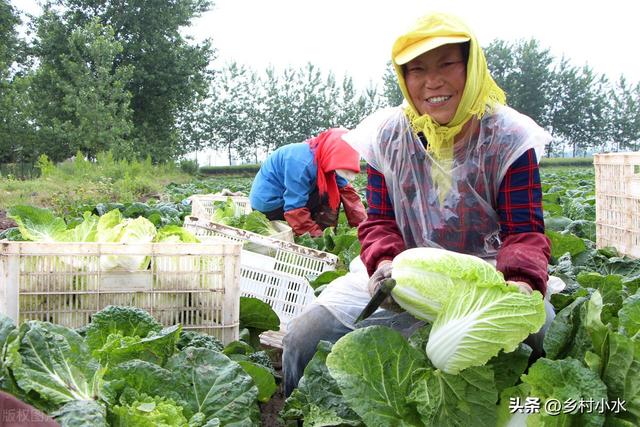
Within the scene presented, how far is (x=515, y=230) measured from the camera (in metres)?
2.39

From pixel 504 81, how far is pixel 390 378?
63714 mm

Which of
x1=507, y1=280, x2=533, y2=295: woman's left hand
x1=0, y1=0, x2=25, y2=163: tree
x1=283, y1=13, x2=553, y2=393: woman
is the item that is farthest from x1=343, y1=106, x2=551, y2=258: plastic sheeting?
x1=0, y1=0, x2=25, y2=163: tree

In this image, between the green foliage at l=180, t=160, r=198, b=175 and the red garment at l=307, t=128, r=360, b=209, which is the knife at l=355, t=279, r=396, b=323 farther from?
the green foliage at l=180, t=160, r=198, b=175

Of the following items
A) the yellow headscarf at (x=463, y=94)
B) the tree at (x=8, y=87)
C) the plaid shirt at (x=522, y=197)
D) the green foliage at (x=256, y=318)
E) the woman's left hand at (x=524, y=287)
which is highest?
the tree at (x=8, y=87)

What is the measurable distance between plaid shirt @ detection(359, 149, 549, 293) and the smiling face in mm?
340

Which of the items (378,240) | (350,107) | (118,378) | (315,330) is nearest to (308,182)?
(378,240)

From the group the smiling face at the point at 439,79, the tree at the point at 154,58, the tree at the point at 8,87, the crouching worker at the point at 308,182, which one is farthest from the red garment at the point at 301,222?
the tree at the point at 154,58

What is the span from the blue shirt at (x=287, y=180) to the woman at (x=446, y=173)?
9.08ft

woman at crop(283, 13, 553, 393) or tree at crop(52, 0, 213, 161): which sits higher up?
tree at crop(52, 0, 213, 161)

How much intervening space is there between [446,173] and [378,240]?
373mm

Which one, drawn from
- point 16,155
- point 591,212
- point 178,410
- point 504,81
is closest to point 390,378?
point 178,410

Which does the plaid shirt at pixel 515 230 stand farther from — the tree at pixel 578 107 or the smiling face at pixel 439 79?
the tree at pixel 578 107

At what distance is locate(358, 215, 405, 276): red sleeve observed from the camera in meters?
2.43

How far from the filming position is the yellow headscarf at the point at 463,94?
221cm
